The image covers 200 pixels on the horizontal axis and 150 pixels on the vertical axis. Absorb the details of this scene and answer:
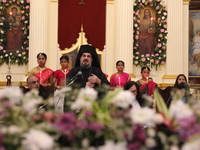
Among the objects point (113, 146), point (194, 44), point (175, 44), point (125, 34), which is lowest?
point (113, 146)

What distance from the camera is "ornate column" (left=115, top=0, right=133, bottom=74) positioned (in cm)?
1277

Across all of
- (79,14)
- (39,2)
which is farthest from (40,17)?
(79,14)

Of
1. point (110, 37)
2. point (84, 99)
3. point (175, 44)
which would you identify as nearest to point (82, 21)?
point (110, 37)

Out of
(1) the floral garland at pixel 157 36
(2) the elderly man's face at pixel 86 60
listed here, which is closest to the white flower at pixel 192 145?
(2) the elderly man's face at pixel 86 60

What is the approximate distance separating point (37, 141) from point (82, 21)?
11694 millimetres

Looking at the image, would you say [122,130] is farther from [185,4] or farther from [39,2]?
[185,4]

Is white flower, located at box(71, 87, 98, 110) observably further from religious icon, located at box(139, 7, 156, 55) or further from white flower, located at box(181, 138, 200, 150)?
religious icon, located at box(139, 7, 156, 55)

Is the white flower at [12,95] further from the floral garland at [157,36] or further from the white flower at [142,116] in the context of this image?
the floral garland at [157,36]

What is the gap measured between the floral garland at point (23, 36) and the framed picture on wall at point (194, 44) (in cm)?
632

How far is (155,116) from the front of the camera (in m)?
2.22

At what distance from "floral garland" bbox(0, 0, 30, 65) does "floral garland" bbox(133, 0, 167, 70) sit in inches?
137

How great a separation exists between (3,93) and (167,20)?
11.4 m

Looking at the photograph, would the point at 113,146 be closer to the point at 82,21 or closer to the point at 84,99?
the point at 84,99

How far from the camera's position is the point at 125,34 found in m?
12.8
